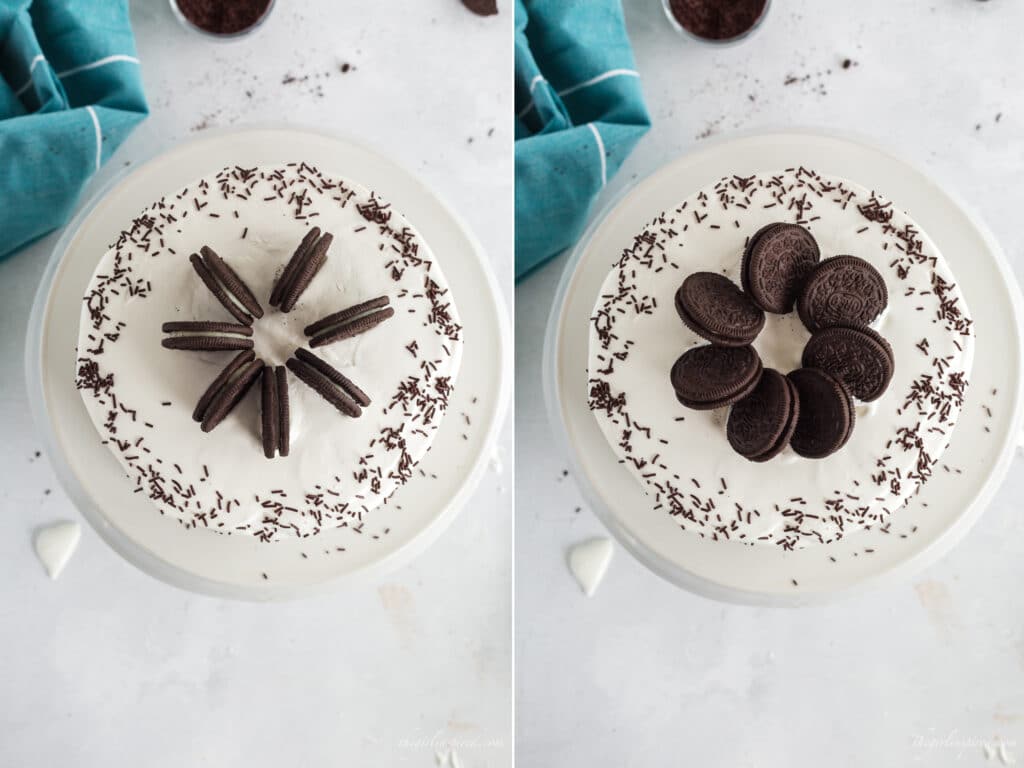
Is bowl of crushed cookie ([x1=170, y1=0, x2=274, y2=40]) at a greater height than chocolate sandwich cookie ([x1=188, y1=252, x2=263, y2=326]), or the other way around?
bowl of crushed cookie ([x1=170, y1=0, x2=274, y2=40])

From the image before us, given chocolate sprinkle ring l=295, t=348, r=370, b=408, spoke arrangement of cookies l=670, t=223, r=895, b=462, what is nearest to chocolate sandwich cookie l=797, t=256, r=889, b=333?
spoke arrangement of cookies l=670, t=223, r=895, b=462

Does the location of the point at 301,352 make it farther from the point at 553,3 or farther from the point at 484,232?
the point at 553,3

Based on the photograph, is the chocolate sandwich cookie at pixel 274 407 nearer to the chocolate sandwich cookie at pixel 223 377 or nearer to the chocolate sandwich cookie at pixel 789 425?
the chocolate sandwich cookie at pixel 223 377

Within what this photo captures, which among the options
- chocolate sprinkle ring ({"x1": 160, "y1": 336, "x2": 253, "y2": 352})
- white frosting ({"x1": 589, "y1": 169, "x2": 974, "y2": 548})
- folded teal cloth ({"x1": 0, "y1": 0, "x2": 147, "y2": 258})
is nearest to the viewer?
chocolate sprinkle ring ({"x1": 160, "y1": 336, "x2": 253, "y2": 352})

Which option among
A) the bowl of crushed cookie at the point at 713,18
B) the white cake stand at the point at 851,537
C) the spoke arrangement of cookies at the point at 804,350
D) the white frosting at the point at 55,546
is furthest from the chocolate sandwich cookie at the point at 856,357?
the white frosting at the point at 55,546

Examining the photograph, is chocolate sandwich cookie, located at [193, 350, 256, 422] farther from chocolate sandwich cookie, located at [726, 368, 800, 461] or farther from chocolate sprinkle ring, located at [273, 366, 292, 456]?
chocolate sandwich cookie, located at [726, 368, 800, 461]

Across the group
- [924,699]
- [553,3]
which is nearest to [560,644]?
[924,699]

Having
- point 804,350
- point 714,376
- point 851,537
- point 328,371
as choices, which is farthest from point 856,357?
point 328,371
